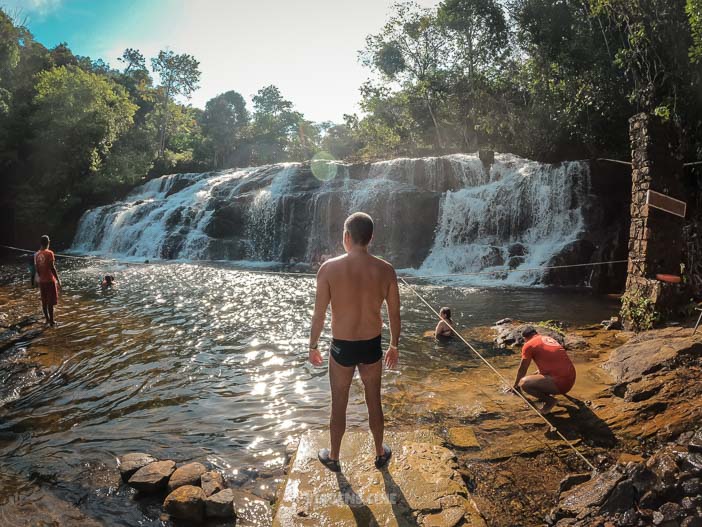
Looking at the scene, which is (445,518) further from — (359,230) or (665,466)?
(359,230)

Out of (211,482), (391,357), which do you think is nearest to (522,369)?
(391,357)

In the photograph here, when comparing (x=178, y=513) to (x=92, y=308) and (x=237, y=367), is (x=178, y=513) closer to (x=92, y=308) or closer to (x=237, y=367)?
(x=237, y=367)

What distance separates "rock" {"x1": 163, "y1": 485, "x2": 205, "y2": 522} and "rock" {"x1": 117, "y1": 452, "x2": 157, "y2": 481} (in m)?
0.63

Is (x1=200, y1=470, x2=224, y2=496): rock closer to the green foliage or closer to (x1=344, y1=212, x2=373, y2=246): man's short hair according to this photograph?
(x1=344, y1=212, x2=373, y2=246): man's short hair

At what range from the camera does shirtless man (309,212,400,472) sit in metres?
3.19

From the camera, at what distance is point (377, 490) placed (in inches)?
122

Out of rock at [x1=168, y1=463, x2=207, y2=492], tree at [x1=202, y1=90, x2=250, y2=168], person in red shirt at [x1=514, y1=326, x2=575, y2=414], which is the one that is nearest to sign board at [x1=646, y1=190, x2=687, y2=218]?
person in red shirt at [x1=514, y1=326, x2=575, y2=414]

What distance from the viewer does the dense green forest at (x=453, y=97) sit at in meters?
14.0

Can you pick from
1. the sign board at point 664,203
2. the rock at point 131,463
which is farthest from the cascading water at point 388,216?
the rock at point 131,463

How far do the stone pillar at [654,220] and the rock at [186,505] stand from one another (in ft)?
25.5

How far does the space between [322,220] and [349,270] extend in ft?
60.6

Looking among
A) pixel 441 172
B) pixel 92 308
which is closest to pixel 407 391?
pixel 92 308

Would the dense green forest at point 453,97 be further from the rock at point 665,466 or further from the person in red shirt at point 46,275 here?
the person in red shirt at point 46,275

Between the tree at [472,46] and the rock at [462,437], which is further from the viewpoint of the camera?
the tree at [472,46]
